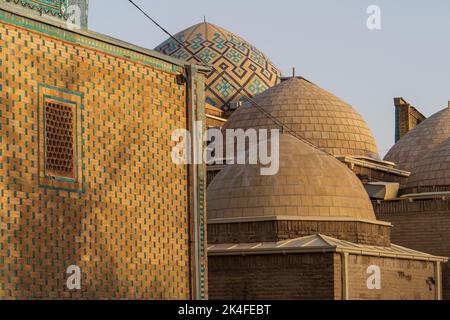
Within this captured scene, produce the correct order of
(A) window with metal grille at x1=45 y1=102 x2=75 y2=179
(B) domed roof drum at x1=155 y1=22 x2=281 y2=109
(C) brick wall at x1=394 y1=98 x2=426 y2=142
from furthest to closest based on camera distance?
(C) brick wall at x1=394 y1=98 x2=426 y2=142, (B) domed roof drum at x1=155 y1=22 x2=281 y2=109, (A) window with metal grille at x1=45 y1=102 x2=75 y2=179

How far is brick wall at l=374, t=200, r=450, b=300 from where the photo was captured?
2841 cm

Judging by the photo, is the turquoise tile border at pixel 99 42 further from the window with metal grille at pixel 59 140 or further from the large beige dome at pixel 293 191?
the large beige dome at pixel 293 191

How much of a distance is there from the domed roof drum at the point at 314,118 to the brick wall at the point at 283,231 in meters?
6.02

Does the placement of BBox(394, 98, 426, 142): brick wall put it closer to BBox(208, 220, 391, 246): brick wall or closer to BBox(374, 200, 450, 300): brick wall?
BBox(374, 200, 450, 300): brick wall

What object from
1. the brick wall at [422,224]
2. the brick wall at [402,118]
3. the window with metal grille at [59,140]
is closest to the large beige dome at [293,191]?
the brick wall at [422,224]

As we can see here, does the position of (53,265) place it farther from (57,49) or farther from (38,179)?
(57,49)

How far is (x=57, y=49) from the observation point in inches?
625

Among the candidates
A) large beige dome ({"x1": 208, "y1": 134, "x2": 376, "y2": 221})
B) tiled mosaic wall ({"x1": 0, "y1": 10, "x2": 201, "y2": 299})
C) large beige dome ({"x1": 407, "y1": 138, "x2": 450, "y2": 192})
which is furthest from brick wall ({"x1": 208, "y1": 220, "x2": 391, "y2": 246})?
tiled mosaic wall ({"x1": 0, "y1": 10, "x2": 201, "y2": 299})

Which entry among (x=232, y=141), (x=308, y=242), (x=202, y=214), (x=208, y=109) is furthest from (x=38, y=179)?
(x=208, y=109)

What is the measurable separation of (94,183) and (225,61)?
70.2ft

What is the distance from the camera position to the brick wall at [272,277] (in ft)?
75.4

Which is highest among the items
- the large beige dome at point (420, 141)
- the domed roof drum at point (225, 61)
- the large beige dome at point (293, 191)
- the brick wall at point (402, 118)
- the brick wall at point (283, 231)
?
the domed roof drum at point (225, 61)

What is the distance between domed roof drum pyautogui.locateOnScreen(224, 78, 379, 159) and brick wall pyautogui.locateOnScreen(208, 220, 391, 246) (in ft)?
19.8

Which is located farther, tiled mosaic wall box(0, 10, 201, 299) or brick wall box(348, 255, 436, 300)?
brick wall box(348, 255, 436, 300)
